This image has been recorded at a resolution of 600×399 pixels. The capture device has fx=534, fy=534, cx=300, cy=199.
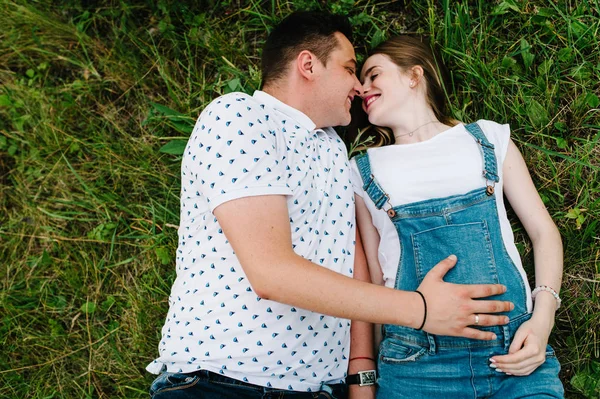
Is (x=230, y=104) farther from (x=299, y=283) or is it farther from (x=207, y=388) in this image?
(x=207, y=388)

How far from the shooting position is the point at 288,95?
285 centimetres

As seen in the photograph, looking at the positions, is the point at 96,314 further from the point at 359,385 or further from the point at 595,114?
the point at 595,114

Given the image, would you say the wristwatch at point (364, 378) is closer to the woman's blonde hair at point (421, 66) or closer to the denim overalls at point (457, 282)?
the denim overalls at point (457, 282)

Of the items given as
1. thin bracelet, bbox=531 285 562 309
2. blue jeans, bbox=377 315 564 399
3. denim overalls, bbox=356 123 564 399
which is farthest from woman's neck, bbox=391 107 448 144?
blue jeans, bbox=377 315 564 399

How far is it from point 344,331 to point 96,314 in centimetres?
175

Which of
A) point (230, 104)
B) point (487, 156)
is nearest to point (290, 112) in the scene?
point (230, 104)

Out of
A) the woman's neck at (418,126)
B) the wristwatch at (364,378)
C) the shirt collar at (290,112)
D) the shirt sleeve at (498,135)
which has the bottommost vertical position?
the wristwatch at (364,378)

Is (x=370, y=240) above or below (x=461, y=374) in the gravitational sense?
above

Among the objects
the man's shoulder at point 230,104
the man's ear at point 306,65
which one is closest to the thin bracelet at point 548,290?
the man's ear at point 306,65

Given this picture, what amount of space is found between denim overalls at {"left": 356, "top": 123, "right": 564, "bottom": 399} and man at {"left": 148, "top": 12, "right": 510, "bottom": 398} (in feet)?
0.50

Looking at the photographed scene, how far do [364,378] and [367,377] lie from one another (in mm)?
17

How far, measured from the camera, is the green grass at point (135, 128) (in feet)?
10.0

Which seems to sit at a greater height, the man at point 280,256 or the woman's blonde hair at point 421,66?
the woman's blonde hair at point 421,66

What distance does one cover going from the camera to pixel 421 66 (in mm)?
3064
